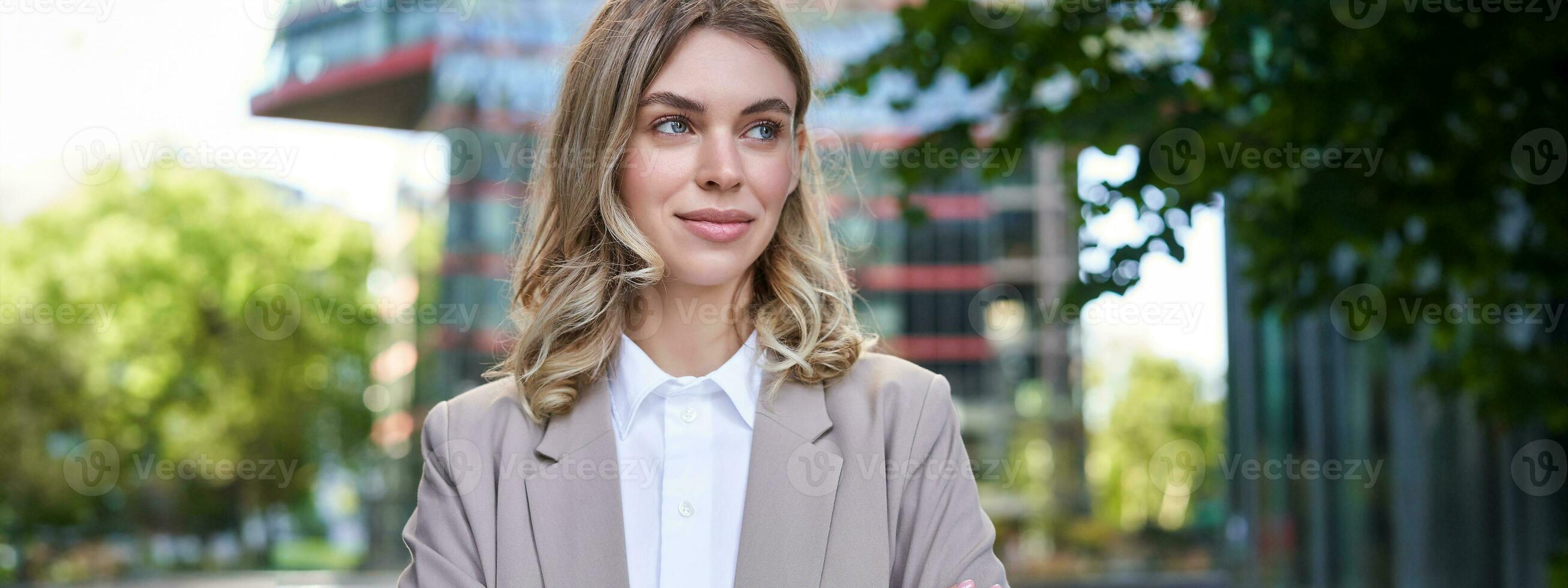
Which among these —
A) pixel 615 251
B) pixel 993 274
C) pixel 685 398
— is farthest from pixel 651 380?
pixel 993 274

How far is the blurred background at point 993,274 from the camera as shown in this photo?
4398mm

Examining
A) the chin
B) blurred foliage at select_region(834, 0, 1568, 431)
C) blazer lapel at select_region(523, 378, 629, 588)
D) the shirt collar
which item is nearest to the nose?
the chin

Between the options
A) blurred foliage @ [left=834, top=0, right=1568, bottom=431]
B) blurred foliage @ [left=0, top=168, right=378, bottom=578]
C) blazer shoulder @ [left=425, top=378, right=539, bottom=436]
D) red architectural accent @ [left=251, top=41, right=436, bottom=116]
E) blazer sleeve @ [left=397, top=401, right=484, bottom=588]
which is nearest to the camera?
blazer sleeve @ [left=397, top=401, right=484, bottom=588]

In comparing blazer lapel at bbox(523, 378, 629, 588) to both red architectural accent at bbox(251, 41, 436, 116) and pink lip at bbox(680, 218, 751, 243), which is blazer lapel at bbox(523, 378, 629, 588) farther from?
red architectural accent at bbox(251, 41, 436, 116)

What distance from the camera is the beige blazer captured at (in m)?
1.96

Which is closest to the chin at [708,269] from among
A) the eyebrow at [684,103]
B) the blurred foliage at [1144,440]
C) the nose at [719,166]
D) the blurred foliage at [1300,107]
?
the nose at [719,166]

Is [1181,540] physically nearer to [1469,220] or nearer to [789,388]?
[1469,220]

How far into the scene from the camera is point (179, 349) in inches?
881

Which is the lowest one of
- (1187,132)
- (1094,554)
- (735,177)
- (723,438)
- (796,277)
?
(1094,554)

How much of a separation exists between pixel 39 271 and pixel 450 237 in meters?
8.65

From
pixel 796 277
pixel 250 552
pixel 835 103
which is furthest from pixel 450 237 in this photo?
pixel 796 277

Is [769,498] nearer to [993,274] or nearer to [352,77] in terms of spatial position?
[352,77]

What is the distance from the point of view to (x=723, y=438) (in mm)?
2084

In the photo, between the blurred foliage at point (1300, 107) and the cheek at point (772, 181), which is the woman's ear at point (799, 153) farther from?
the blurred foliage at point (1300, 107)
